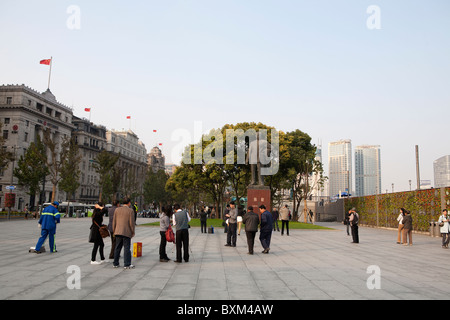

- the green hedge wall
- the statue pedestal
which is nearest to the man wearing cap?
the statue pedestal

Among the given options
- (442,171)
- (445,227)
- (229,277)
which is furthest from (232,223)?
(442,171)

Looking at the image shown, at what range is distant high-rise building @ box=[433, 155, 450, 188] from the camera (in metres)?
172

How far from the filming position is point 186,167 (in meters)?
44.9

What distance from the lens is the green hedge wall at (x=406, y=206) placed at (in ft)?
81.2

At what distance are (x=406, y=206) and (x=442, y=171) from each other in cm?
17843

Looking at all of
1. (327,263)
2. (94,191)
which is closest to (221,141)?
(327,263)

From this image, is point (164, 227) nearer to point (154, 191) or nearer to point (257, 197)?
point (257, 197)

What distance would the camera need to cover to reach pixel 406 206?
95.9 ft

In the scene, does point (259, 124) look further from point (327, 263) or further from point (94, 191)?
point (94, 191)

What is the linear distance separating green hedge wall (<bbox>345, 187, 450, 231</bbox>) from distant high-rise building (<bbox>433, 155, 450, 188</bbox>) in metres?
153

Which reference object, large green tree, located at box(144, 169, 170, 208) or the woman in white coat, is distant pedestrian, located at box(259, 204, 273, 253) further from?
large green tree, located at box(144, 169, 170, 208)

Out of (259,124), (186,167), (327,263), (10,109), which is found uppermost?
(10,109)

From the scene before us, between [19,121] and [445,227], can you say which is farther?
[19,121]
